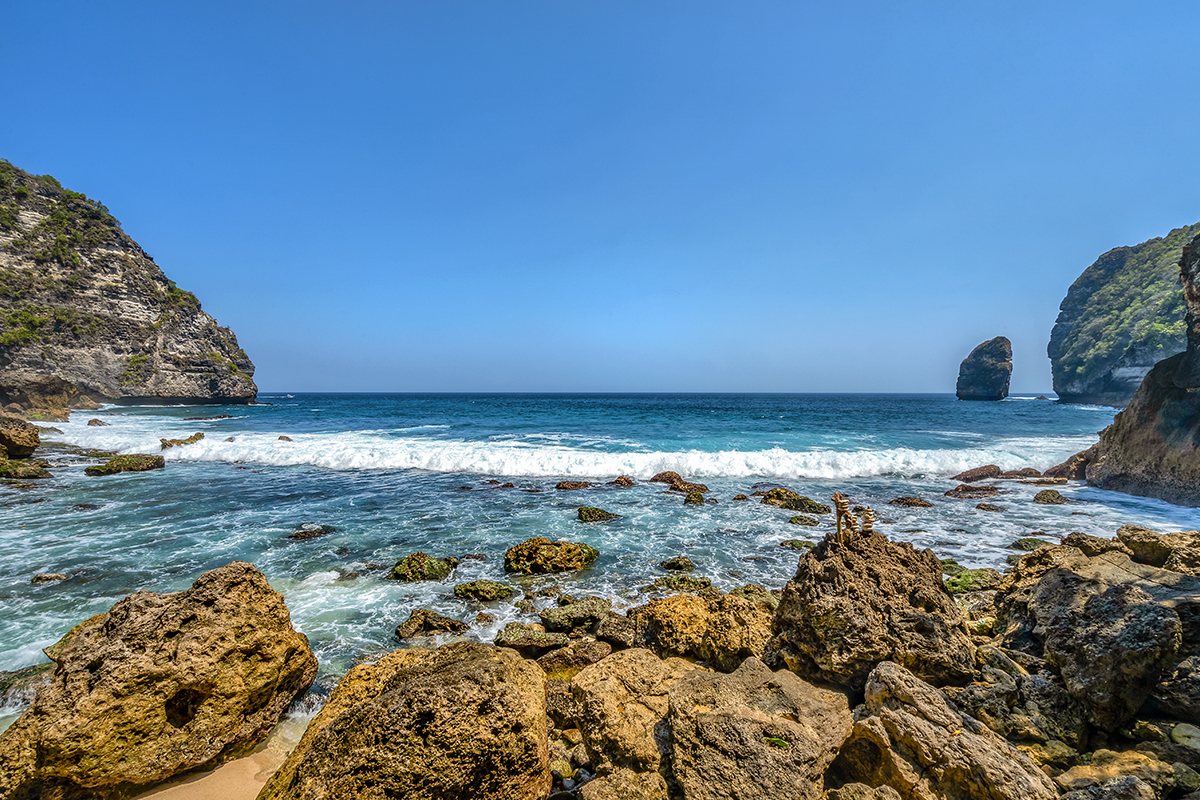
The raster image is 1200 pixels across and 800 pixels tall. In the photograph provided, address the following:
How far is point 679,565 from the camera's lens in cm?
960

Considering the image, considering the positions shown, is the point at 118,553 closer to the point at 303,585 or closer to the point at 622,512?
the point at 303,585

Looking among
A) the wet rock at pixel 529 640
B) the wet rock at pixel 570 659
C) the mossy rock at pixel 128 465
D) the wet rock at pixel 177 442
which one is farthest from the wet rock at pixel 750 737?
the wet rock at pixel 177 442

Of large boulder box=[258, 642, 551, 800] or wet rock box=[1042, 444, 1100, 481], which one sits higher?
large boulder box=[258, 642, 551, 800]

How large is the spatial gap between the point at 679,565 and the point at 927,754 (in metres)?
6.59

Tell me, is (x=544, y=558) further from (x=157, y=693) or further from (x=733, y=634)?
(x=157, y=693)

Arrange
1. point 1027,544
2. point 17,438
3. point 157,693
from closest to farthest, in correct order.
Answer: point 157,693 < point 1027,544 < point 17,438

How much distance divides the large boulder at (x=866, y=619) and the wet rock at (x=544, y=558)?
5185 millimetres

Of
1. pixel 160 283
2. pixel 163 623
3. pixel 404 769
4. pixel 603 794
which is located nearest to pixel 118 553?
pixel 163 623

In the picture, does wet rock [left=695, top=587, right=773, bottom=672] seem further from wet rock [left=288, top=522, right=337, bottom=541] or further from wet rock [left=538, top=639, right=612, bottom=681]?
wet rock [left=288, top=522, right=337, bottom=541]

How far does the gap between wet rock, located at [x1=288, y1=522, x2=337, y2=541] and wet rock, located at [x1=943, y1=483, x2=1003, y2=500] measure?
19.8 meters

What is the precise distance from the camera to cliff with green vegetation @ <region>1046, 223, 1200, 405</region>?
57438 millimetres

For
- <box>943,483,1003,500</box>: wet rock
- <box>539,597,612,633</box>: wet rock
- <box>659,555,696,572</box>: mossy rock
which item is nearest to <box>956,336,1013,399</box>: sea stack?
<box>943,483,1003,500</box>: wet rock

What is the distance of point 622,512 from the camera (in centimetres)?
1421

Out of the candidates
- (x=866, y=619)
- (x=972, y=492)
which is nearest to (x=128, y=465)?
(x=866, y=619)
